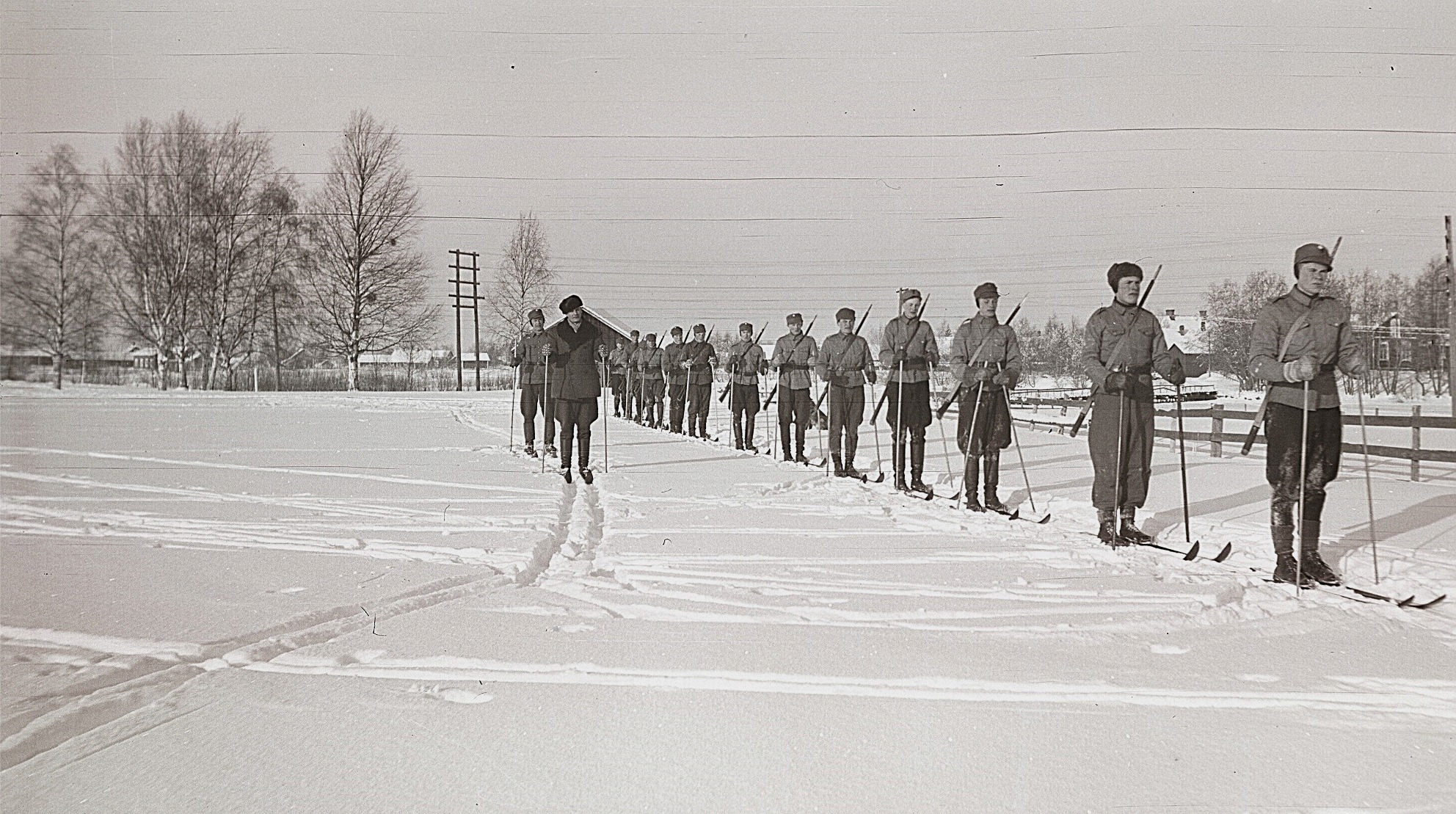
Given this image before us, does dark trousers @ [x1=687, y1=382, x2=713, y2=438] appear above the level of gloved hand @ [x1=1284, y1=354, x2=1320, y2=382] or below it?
below

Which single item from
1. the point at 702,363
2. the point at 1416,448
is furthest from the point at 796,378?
the point at 1416,448

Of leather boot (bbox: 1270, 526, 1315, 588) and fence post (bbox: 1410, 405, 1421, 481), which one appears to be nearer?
leather boot (bbox: 1270, 526, 1315, 588)

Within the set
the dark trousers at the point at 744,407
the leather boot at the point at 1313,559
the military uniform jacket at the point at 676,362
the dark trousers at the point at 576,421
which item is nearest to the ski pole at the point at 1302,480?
the leather boot at the point at 1313,559

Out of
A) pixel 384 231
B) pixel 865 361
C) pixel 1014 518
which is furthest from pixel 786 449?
pixel 384 231

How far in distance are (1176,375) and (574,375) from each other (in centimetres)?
579

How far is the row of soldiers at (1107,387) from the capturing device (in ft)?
17.9

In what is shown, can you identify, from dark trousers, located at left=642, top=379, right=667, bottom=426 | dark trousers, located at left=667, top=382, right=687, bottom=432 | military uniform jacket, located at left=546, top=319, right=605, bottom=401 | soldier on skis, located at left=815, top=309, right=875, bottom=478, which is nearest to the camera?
military uniform jacket, located at left=546, top=319, right=605, bottom=401

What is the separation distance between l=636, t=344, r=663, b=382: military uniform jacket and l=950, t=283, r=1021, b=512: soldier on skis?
12446 millimetres

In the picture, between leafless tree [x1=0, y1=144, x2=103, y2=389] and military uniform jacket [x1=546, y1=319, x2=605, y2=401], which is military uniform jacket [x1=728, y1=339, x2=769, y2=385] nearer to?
military uniform jacket [x1=546, y1=319, x2=605, y2=401]

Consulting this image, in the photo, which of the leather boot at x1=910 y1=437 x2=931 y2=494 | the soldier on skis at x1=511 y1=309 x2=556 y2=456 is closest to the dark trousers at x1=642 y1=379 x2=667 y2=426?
the soldier on skis at x1=511 y1=309 x2=556 y2=456

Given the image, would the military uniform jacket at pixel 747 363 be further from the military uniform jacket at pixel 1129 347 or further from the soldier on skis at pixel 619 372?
the military uniform jacket at pixel 1129 347

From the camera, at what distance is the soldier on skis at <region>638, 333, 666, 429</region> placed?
68.7 ft

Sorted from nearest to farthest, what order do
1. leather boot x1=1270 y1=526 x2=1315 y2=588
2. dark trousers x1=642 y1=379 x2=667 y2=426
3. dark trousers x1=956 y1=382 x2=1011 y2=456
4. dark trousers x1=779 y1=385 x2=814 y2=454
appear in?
1. leather boot x1=1270 y1=526 x2=1315 y2=588
2. dark trousers x1=956 y1=382 x2=1011 y2=456
3. dark trousers x1=779 y1=385 x2=814 y2=454
4. dark trousers x1=642 y1=379 x2=667 y2=426

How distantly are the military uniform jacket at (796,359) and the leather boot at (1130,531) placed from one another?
255 inches
